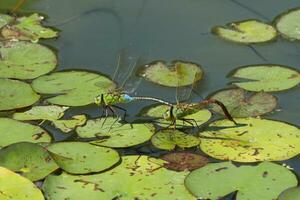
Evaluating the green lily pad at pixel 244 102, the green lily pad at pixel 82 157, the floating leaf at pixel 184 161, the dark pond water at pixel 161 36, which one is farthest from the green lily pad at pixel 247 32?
the green lily pad at pixel 82 157

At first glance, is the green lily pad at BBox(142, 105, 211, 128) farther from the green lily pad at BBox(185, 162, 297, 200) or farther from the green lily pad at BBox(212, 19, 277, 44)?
the green lily pad at BBox(212, 19, 277, 44)

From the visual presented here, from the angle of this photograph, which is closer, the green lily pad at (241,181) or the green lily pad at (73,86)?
the green lily pad at (241,181)

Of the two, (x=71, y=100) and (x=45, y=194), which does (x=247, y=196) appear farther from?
(x=71, y=100)

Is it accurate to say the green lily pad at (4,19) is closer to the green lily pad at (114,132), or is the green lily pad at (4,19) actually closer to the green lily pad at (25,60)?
the green lily pad at (25,60)

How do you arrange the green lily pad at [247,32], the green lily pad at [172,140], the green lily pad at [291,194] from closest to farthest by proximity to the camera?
the green lily pad at [291,194] < the green lily pad at [172,140] < the green lily pad at [247,32]

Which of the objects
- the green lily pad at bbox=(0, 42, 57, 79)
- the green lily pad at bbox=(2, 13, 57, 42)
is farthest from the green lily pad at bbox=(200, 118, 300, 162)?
the green lily pad at bbox=(2, 13, 57, 42)
